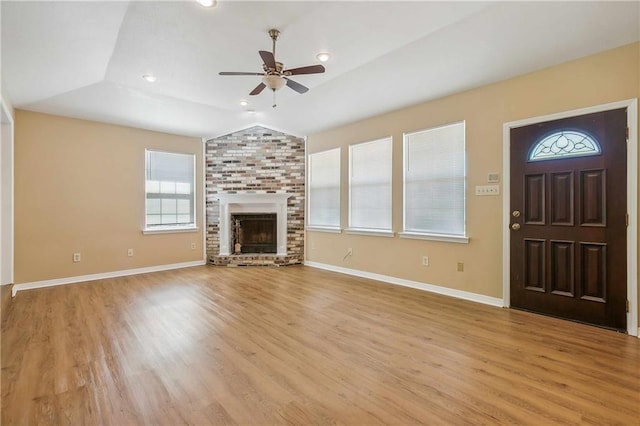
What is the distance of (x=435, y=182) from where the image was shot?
13.7 feet

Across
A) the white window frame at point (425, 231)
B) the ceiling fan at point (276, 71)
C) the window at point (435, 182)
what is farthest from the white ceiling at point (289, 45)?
the window at point (435, 182)

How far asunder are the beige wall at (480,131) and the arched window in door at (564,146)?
28cm

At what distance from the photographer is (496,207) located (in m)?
3.57

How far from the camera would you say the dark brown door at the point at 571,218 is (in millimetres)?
2805

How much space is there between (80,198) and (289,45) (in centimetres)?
420

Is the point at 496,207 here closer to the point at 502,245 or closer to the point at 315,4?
the point at 502,245

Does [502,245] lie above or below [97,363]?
above

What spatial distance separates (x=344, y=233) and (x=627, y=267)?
3.59 m

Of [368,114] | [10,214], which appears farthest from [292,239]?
[10,214]

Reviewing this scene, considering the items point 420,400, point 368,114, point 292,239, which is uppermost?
point 368,114

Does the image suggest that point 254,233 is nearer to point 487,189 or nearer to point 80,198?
point 80,198

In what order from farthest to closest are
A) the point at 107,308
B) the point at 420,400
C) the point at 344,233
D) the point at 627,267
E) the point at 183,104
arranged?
the point at 344,233
the point at 183,104
the point at 107,308
the point at 627,267
the point at 420,400

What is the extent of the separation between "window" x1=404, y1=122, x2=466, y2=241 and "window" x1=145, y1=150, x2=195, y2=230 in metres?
4.26

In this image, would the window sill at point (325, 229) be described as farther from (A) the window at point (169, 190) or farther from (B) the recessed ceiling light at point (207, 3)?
(B) the recessed ceiling light at point (207, 3)
